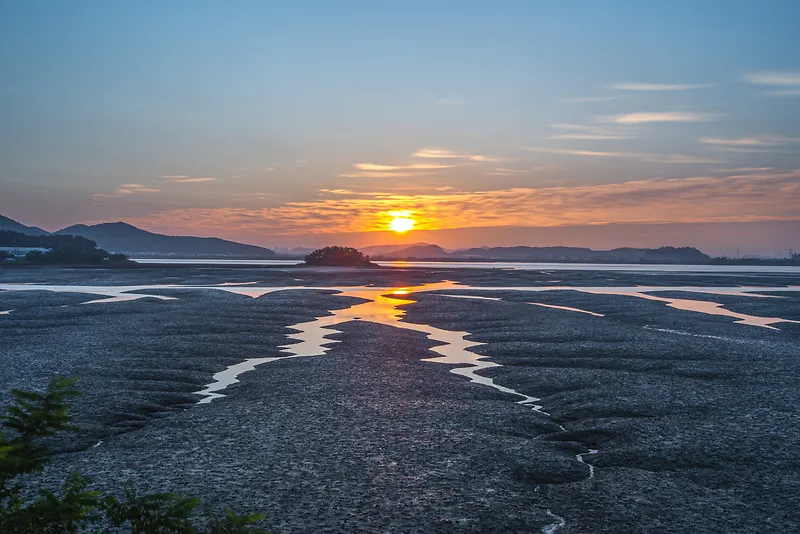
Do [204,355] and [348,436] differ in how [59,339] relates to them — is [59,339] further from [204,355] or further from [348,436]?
[348,436]

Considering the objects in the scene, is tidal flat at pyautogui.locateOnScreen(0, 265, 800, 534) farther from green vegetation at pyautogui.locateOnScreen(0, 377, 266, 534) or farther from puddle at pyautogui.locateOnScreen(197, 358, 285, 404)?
green vegetation at pyautogui.locateOnScreen(0, 377, 266, 534)

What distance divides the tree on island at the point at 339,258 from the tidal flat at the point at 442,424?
128281 mm

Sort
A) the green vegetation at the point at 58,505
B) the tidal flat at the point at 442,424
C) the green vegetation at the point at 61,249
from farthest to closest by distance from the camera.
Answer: the green vegetation at the point at 61,249, the tidal flat at the point at 442,424, the green vegetation at the point at 58,505

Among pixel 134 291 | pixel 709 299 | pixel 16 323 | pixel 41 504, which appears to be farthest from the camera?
pixel 134 291

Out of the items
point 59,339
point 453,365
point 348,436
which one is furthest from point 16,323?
point 348,436

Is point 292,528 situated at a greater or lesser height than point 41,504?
lesser

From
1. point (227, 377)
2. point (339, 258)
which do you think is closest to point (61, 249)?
point (339, 258)

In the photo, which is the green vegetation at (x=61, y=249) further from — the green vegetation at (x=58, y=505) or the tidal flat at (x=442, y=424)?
the green vegetation at (x=58, y=505)

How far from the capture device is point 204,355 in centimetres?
3008

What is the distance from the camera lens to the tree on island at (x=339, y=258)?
168m

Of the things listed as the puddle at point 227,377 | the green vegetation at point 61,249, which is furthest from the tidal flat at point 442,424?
the green vegetation at point 61,249

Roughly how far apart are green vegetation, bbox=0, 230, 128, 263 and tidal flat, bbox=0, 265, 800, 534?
12139cm

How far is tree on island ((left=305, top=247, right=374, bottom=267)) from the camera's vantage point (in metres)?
168

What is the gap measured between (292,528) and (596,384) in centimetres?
1480
